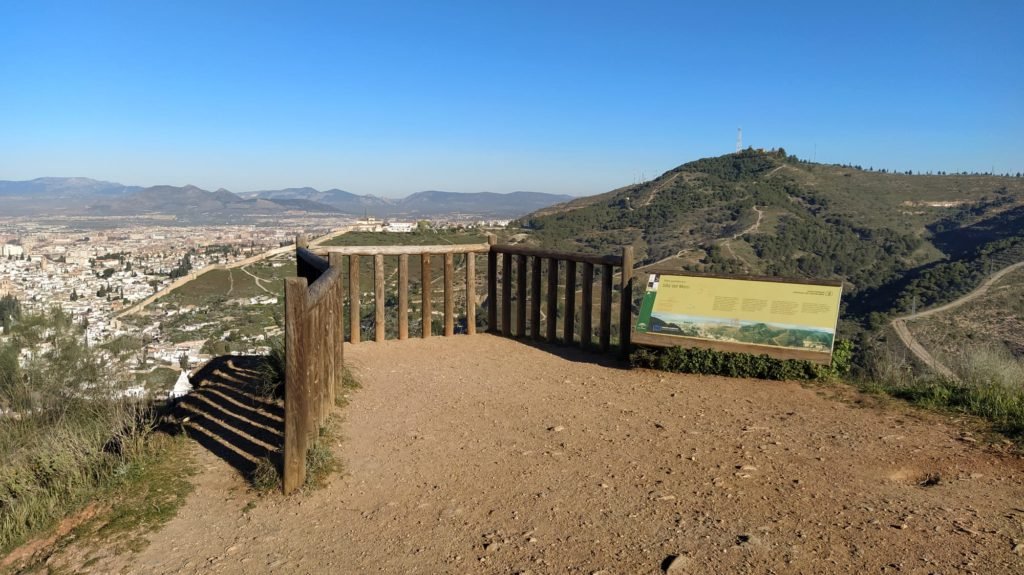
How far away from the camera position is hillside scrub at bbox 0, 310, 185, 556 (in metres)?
3.77

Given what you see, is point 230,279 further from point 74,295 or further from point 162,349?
point 162,349

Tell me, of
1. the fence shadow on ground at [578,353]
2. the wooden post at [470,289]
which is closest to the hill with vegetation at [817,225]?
the wooden post at [470,289]

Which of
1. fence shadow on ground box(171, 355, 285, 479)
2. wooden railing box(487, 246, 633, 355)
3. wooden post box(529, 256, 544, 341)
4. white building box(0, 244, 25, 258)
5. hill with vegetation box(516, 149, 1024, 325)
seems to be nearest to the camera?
fence shadow on ground box(171, 355, 285, 479)

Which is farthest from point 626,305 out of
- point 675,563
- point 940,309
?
point 940,309

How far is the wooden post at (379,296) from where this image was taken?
323 inches

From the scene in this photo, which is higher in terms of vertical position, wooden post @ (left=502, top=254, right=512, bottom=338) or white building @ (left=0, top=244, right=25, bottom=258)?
wooden post @ (left=502, top=254, right=512, bottom=338)

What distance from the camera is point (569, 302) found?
849cm

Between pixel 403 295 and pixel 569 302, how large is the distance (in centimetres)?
221

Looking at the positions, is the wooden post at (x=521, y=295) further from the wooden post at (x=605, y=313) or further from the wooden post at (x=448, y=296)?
the wooden post at (x=605, y=313)

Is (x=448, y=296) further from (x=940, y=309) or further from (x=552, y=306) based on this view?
(x=940, y=309)

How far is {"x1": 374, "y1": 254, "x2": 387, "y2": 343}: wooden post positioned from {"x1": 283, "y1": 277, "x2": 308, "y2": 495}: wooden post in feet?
14.1

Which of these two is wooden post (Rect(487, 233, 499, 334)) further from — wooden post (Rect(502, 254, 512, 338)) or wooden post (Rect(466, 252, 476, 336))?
wooden post (Rect(466, 252, 476, 336))

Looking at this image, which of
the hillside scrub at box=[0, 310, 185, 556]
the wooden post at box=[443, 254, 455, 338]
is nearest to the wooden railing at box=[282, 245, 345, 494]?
the hillside scrub at box=[0, 310, 185, 556]

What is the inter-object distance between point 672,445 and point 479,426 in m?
1.56
